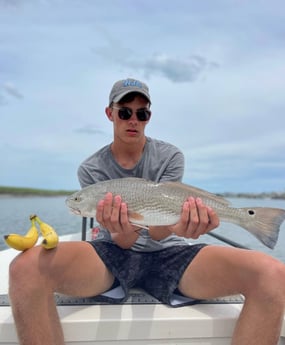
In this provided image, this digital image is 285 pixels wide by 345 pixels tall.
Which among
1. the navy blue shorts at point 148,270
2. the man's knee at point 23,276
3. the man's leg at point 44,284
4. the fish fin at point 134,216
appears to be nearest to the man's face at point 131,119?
the fish fin at point 134,216

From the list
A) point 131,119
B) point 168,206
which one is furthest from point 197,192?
point 131,119

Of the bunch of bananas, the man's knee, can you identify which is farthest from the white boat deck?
the bunch of bananas

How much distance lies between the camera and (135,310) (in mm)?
2461

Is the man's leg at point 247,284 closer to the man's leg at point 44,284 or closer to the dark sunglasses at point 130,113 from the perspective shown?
the man's leg at point 44,284

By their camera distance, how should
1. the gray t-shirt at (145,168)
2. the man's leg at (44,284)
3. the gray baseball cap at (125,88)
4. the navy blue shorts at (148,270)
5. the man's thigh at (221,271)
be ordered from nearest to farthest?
the man's leg at (44,284) → the man's thigh at (221,271) → the navy blue shorts at (148,270) → the gray baseball cap at (125,88) → the gray t-shirt at (145,168)

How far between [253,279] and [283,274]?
0.18 metres

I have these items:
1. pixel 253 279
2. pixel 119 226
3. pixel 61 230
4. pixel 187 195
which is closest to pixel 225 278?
pixel 253 279

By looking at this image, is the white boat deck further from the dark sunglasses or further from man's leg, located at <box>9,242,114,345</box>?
the dark sunglasses

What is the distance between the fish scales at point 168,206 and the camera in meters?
2.38

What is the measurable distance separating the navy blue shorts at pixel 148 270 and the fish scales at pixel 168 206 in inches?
13.9

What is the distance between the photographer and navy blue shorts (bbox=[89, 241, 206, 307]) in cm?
259

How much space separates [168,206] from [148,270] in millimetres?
628

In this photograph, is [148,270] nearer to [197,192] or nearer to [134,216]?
[134,216]

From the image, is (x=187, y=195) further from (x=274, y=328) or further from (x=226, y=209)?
(x=274, y=328)
